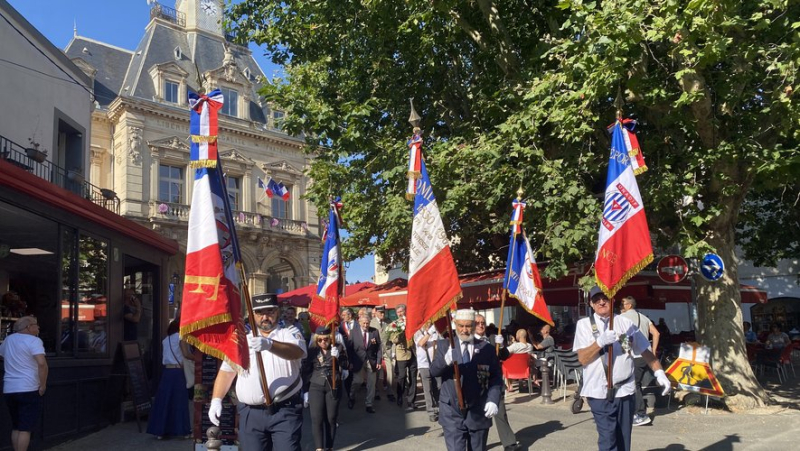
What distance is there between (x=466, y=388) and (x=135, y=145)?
27.7 meters

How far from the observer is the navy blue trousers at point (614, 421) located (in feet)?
19.2

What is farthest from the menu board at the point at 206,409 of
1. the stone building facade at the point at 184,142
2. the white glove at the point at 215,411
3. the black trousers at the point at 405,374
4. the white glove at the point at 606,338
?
the stone building facade at the point at 184,142

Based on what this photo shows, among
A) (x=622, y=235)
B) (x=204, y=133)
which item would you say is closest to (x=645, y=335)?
(x=622, y=235)

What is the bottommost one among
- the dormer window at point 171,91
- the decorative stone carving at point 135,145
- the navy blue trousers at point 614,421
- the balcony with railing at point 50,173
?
the navy blue trousers at point 614,421

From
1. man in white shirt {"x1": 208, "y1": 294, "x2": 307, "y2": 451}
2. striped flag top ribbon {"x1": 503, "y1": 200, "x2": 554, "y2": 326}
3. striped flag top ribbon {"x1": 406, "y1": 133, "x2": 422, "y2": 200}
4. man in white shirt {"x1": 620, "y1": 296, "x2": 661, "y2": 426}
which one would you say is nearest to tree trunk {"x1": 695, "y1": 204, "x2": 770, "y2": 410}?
man in white shirt {"x1": 620, "y1": 296, "x2": 661, "y2": 426}

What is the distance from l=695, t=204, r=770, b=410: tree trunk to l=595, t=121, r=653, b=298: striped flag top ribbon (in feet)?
14.8

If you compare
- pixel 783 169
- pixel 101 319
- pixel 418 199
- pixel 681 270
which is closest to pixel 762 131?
pixel 783 169

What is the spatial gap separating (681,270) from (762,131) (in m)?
2.63

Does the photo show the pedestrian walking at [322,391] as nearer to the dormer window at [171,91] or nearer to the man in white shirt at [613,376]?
the man in white shirt at [613,376]

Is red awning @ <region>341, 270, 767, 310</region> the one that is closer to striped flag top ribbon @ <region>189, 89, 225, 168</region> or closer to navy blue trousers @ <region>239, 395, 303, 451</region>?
navy blue trousers @ <region>239, 395, 303, 451</region>

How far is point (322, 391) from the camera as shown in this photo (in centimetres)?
829

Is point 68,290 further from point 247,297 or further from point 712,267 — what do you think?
A: point 712,267

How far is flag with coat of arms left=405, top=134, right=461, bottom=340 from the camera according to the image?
6598mm

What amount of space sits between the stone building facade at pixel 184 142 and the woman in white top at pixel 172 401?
18740mm
